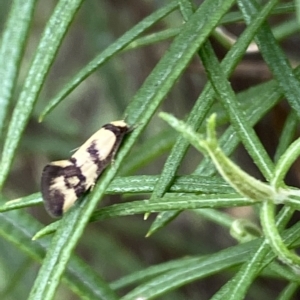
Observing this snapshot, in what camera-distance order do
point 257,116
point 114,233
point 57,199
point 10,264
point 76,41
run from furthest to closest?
point 76,41 < point 114,233 < point 10,264 < point 257,116 < point 57,199

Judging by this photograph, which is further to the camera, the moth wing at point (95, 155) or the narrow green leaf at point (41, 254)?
the narrow green leaf at point (41, 254)

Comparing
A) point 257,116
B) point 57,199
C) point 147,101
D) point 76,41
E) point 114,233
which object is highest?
point 76,41

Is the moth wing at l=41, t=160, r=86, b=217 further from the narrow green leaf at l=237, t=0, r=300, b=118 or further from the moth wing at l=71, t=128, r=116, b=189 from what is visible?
the narrow green leaf at l=237, t=0, r=300, b=118

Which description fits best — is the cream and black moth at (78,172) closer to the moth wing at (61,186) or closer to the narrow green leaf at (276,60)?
the moth wing at (61,186)

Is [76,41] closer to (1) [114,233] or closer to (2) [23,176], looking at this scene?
(2) [23,176]

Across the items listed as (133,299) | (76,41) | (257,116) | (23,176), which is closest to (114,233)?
(23,176)

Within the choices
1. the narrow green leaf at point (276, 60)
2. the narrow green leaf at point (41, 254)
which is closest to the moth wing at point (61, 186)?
the narrow green leaf at point (41, 254)

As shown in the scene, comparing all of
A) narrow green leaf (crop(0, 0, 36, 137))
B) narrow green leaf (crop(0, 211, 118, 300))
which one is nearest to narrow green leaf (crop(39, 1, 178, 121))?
narrow green leaf (crop(0, 0, 36, 137))

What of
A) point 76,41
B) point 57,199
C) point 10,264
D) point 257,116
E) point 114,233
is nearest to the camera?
point 57,199
